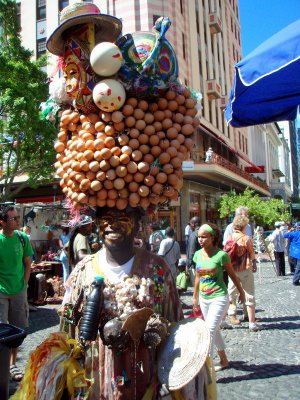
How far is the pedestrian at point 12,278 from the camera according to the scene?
14.6 ft

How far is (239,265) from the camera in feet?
22.0

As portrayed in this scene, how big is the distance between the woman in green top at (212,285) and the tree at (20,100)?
33.3ft

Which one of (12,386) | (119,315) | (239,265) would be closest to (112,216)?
(119,315)

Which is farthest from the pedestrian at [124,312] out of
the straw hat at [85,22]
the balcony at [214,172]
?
the balcony at [214,172]

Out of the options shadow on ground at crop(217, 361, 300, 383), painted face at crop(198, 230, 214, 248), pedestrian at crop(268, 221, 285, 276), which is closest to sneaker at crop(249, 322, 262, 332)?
shadow on ground at crop(217, 361, 300, 383)

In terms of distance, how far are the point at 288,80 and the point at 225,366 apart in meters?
3.43

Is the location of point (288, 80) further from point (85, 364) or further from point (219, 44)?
point (219, 44)

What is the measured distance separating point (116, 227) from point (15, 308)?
2.58 meters

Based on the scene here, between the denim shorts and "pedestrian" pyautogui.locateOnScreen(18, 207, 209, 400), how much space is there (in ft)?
6.98

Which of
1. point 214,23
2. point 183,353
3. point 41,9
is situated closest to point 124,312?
point 183,353

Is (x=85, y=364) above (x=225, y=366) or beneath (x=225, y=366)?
above

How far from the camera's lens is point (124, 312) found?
235cm

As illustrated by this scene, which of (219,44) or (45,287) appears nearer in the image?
(45,287)

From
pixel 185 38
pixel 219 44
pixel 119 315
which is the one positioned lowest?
pixel 119 315
